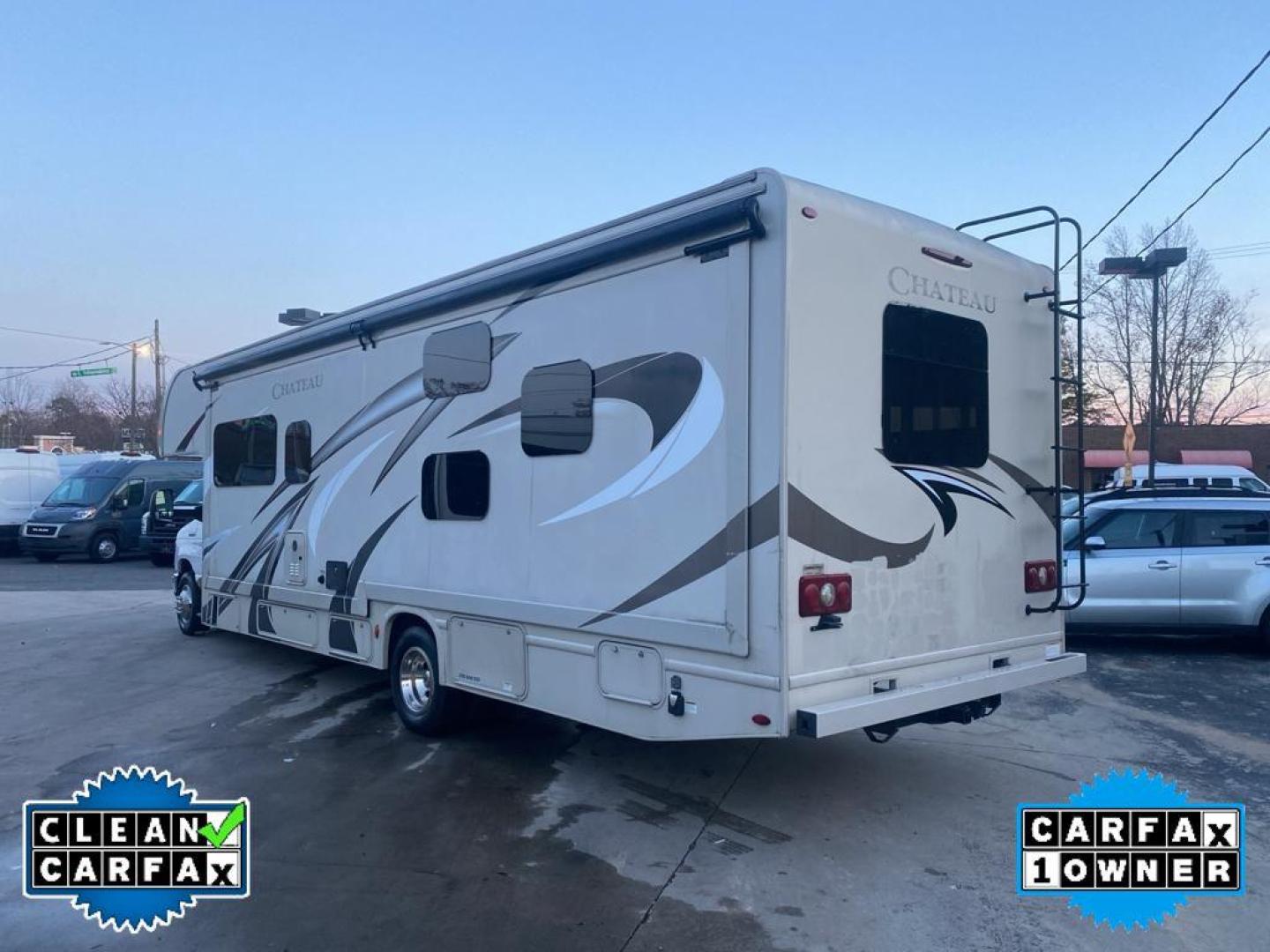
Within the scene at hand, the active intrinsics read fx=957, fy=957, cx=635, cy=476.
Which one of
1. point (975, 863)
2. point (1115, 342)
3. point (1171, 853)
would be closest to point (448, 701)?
point (975, 863)

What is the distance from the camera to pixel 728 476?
449cm

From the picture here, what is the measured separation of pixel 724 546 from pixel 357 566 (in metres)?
3.72

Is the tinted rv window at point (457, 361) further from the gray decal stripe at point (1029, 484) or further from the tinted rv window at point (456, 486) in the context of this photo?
the gray decal stripe at point (1029, 484)

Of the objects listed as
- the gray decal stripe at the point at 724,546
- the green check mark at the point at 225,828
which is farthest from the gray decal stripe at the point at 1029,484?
the green check mark at the point at 225,828

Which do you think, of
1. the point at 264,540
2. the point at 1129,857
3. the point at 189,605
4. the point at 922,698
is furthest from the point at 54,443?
the point at 1129,857

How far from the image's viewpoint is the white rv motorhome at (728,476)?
4410 millimetres

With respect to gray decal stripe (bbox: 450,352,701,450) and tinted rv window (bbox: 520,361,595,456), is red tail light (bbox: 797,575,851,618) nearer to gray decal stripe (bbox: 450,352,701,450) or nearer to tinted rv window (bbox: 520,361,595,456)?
gray decal stripe (bbox: 450,352,701,450)

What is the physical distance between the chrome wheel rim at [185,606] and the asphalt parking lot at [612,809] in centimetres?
183

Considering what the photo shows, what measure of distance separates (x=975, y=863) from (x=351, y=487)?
5004 mm

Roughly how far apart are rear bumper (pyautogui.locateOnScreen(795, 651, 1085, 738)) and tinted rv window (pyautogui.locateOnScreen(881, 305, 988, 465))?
3.82ft

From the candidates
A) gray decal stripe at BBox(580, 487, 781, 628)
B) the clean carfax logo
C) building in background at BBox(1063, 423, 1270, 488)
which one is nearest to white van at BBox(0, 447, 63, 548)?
gray decal stripe at BBox(580, 487, 781, 628)

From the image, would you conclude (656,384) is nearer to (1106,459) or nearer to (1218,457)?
(1106,459)

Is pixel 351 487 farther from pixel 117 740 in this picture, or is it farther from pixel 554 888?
pixel 554 888

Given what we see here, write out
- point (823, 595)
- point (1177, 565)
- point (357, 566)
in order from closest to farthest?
point (823, 595) → point (357, 566) → point (1177, 565)
